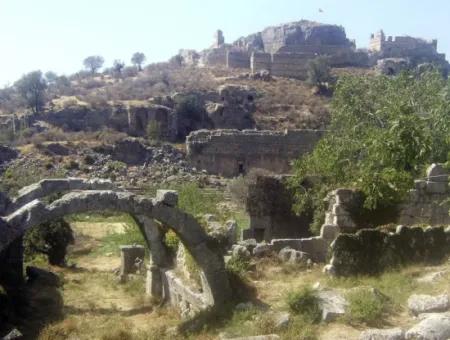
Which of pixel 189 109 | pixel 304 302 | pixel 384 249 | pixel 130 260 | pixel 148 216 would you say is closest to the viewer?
pixel 304 302

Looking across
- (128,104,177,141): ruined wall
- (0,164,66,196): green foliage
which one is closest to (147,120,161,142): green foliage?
(128,104,177,141): ruined wall

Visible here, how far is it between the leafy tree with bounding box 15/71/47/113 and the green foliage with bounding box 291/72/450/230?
3878 cm

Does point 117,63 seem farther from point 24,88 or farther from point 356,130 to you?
point 356,130

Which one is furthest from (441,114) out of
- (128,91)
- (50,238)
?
(128,91)

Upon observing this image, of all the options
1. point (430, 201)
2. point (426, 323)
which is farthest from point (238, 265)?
point (430, 201)

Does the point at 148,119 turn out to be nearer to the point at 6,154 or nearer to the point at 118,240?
the point at 6,154

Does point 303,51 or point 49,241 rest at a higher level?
point 303,51

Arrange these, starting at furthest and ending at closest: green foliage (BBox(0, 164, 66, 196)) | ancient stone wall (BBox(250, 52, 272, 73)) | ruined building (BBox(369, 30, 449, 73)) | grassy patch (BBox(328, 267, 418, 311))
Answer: ruined building (BBox(369, 30, 449, 73)), ancient stone wall (BBox(250, 52, 272, 73)), green foliage (BBox(0, 164, 66, 196)), grassy patch (BBox(328, 267, 418, 311))

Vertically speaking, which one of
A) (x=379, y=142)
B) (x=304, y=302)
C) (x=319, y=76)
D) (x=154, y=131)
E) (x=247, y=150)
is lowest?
(x=304, y=302)

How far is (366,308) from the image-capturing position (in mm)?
8180

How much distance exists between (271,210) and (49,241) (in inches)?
265

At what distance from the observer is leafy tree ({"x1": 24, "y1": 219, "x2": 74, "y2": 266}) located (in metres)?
17.1

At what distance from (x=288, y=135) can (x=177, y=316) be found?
29299 millimetres

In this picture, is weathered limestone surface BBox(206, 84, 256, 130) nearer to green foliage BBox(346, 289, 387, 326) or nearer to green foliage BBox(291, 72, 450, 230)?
green foliage BBox(291, 72, 450, 230)
